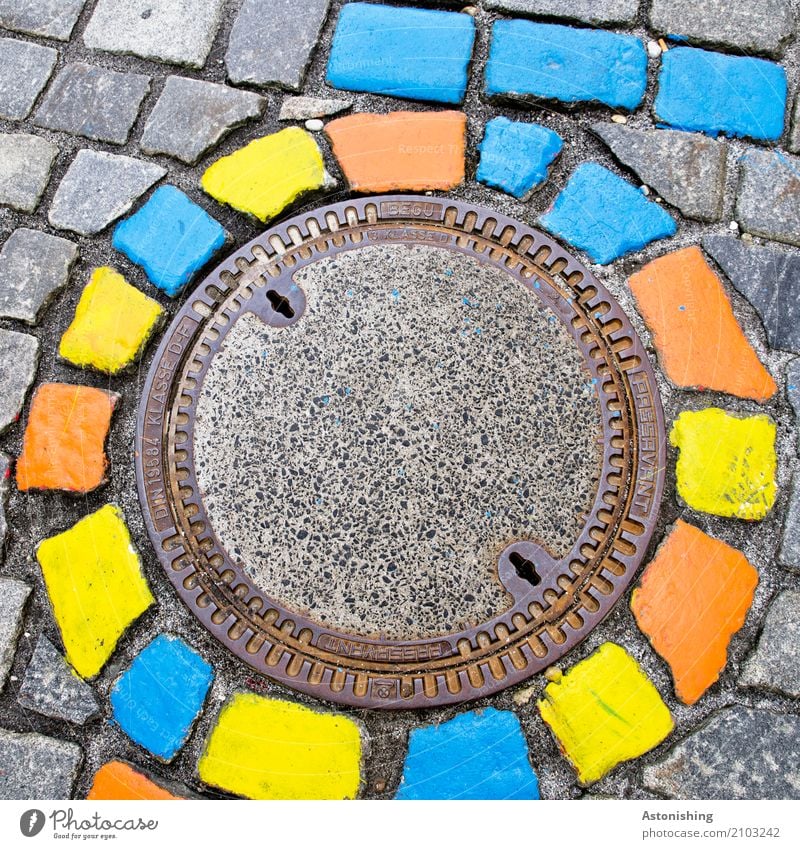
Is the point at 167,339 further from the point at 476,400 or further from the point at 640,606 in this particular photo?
the point at 640,606

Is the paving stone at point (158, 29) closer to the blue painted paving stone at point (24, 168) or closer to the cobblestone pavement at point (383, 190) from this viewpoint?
the cobblestone pavement at point (383, 190)

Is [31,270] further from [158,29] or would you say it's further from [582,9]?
[582,9]

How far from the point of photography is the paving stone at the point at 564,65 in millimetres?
1966

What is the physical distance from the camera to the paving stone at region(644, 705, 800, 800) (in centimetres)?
164

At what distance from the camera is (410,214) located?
191 centimetres

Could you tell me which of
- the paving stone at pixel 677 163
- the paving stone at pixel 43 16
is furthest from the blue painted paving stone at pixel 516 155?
Answer: the paving stone at pixel 43 16

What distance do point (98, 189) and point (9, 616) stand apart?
106 centimetres

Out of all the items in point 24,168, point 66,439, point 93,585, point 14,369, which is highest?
point 24,168

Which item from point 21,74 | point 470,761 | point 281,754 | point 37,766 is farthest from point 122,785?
point 21,74

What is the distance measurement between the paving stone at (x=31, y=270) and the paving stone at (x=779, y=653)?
1841mm

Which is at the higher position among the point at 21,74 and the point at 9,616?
the point at 21,74

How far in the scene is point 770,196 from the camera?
1.93 meters

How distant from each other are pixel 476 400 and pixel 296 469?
447 millimetres

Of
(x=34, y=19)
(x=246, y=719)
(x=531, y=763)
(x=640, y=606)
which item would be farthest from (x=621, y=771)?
(x=34, y=19)
